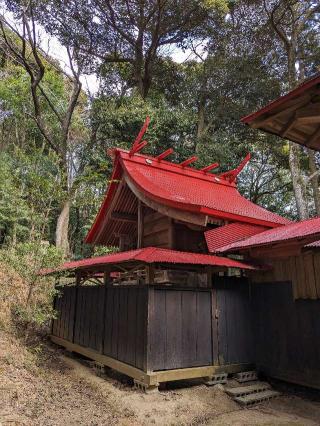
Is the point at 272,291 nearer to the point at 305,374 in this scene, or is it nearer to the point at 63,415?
the point at 305,374

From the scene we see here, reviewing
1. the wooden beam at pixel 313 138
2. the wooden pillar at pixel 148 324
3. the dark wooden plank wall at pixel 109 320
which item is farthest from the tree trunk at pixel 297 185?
the wooden beam at pixel 313 138

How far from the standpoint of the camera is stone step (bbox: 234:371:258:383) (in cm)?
675

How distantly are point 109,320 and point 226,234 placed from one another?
318 centimetres

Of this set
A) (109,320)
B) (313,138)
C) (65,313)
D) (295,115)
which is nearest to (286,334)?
(109,320)

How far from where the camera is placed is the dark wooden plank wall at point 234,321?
→ 22.5 feet

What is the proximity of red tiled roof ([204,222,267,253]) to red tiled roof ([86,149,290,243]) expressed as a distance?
0.23 meters

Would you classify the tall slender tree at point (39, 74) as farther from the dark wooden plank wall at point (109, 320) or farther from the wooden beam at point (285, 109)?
the wooden beam at point (285, 109)

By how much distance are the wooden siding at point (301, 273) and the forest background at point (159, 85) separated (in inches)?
420

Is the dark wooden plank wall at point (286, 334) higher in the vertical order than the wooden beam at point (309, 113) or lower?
lower

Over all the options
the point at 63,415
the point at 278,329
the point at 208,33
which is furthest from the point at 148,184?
the point at 208,33

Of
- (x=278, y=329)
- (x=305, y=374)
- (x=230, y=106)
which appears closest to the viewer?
(x=305, y=374)

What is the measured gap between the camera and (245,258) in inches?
297

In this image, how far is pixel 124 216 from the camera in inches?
396

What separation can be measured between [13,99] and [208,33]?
40.6ft
